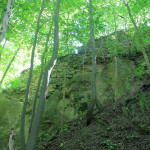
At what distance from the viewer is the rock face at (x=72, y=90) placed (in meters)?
8.72

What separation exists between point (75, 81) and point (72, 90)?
0.72 m

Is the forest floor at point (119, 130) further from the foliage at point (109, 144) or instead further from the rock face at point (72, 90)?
the rock face at point (72, 90)

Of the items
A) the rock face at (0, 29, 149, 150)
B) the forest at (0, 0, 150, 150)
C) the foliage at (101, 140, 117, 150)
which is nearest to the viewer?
the foliage at (101, 140, 117, 150)

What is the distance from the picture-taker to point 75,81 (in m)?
10.1

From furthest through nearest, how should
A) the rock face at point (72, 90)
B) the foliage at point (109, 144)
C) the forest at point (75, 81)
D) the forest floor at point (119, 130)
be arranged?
the rock face at point (72, 90)
the forest at point (75, 81)
the forest floor at point (119, 130)
the foliage at point (109, 144)

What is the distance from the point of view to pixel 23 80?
35.4ft

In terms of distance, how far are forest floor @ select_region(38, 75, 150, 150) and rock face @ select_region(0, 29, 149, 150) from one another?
151cm

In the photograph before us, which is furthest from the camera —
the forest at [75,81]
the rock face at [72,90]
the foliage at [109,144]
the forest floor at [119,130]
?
the rock face at [72,90]

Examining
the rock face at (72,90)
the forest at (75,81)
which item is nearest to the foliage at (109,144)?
the forest at (75,81)

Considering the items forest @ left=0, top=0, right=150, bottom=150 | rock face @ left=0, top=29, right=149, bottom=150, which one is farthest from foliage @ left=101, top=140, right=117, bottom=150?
rock face @ left=0, top=29, right=149, bottom=150

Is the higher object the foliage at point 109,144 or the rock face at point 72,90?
the rock face at point 72,90

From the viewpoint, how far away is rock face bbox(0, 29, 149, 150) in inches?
343

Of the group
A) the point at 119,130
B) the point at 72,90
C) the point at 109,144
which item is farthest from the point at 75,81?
the point at 109,144

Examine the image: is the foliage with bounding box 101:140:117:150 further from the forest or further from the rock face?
the rock face
